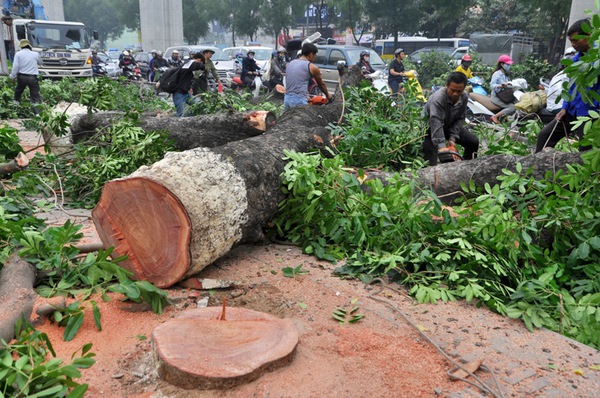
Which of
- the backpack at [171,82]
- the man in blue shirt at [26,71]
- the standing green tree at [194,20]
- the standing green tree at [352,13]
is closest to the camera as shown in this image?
the backpack at [171,82]

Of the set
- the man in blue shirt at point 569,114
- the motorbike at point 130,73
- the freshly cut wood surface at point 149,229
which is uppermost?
the man in blue shirt at point 569,114

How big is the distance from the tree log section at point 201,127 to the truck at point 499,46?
71.2 feet

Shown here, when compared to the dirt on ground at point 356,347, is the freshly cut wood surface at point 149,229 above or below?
above

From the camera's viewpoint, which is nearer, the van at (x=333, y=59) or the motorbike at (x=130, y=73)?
the van at (x=333, y=59)

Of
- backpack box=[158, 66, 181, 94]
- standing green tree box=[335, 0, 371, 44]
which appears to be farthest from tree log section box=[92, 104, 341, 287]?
standing green tree box=[335, 0, 371, 44]

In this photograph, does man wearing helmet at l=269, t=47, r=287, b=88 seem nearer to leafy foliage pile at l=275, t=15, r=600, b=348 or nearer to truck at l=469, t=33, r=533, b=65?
leafy foliage pile at l=275, t=15, r=600, b=348

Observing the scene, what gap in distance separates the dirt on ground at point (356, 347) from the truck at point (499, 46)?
24.6 m

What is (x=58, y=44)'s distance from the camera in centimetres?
2194

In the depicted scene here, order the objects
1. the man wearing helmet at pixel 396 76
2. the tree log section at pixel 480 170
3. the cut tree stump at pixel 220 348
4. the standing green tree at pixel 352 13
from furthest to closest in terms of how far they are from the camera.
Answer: the standing green tree at pixel 352 13 → the man wearing helmet at pixel 396 76 → the tree log section at pixel 480 170 → the cut tree stump at pixel 220 348

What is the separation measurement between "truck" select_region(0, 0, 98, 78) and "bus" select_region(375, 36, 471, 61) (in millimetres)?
17331

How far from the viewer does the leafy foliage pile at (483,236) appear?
389 centimetres

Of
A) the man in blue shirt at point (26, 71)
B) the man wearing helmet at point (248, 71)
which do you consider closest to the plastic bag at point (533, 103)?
the man in blue shirt at point (26, 71)

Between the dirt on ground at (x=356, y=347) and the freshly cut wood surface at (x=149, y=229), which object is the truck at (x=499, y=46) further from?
the freshly cut wood surface at (x=149, y=229)

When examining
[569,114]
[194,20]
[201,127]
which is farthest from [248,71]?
[194,20]
